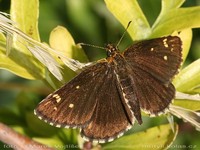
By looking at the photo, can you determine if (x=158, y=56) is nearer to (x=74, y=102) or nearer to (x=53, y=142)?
(x=74, y=102)

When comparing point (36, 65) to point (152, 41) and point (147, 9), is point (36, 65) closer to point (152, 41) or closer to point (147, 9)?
point (152, 41)

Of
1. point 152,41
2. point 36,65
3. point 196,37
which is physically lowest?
point 196,37

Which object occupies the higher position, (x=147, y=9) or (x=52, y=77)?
(x=52, y=77)

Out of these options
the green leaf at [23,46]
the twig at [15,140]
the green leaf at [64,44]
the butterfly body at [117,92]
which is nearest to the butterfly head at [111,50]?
the butterfly body at [117,92]

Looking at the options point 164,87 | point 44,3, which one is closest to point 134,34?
point 164,87

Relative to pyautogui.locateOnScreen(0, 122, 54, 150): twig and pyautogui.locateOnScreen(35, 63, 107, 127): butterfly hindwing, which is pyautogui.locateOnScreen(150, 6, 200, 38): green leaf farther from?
pyautogui.locateOnScreen(0, 122, 54, 150): twig

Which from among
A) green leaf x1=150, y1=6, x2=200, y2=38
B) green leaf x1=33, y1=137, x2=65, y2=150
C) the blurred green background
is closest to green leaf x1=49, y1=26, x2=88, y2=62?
green leaf x1=150, y1=6, x2=200, y2=38

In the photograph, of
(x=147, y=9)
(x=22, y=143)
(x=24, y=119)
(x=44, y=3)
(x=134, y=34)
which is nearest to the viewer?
(x=22, y=143)
